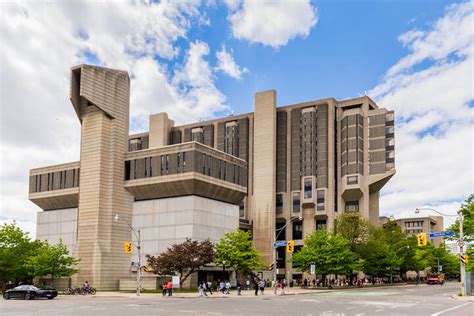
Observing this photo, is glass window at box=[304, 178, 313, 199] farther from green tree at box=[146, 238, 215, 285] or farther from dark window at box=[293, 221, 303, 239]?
green tree at box=[146, 238, 215, 285]

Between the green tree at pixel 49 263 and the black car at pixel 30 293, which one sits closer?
the black car at pixel 30 293

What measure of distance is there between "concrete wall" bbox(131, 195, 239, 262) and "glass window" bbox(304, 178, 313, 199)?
37.8 metres

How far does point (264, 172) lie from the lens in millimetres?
124938

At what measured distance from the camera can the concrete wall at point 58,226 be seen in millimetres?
93250

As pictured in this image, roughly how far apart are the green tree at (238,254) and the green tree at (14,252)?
24367 mm

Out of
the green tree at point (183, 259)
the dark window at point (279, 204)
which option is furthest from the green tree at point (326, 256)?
the dark window at point (279, 204)

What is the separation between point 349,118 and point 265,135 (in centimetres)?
1963

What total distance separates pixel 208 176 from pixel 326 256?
21.7 meters

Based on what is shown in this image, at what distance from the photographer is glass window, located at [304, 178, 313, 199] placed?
12246cm

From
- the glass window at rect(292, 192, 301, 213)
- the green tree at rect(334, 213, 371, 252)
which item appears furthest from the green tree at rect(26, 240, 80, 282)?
the glass window at rect(292, 192, 301, 213)

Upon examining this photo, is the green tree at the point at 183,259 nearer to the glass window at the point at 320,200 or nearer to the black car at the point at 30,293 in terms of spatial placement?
the black car at the point at 30,293

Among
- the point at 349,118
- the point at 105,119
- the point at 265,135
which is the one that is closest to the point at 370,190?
the point at 349,118

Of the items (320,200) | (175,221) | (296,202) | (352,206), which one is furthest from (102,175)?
(352,206)

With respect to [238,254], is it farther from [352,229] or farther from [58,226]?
[58,226]
